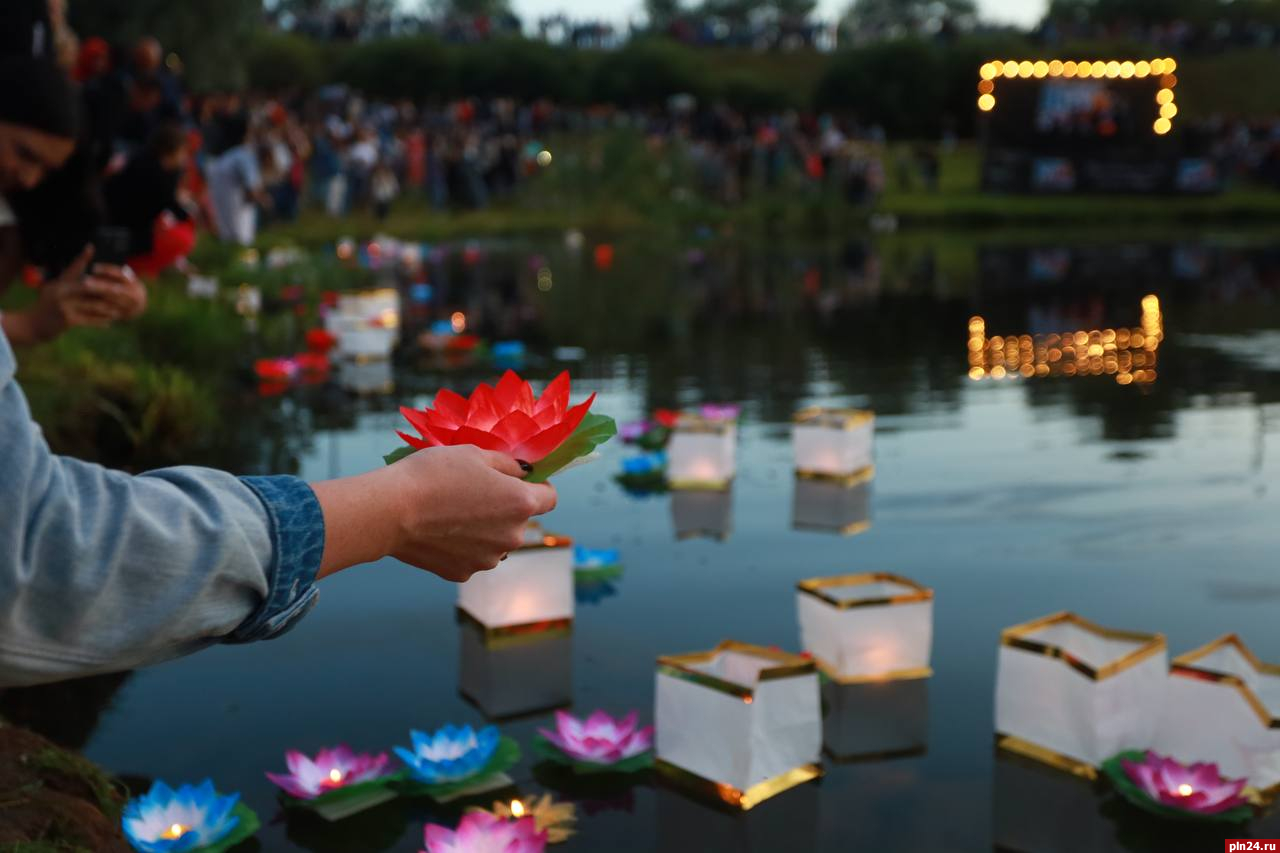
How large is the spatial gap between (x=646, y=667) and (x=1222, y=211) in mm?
31854

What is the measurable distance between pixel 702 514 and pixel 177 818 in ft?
11.0

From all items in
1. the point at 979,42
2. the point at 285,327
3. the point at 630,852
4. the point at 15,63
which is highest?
the point at 979,42

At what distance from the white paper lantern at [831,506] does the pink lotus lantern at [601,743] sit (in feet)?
7.78

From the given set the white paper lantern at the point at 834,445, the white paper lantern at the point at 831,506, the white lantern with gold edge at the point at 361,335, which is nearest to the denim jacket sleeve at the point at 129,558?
the white paper lantern at the point at 831,506

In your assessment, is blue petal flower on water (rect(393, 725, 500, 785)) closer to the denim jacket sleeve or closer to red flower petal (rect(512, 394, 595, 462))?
red flower petal (rect(512, 394, 595, 462))

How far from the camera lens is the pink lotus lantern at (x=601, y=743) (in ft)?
10.8

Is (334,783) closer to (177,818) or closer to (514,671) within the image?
(177,818)

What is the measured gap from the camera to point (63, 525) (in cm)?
141

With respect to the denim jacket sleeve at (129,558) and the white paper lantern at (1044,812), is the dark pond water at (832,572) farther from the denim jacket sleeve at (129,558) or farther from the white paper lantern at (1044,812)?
the denim jacket sleeve at (129,558)

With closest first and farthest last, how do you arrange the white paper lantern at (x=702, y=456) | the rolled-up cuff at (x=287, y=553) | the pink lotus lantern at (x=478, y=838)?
the rolled-up cuff at (x=287, y=553) < the pink lotus lantern at (x=478, y=838) < the white paper lantern at (x=702, y=456)

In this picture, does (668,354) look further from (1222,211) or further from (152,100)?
(1222,211)

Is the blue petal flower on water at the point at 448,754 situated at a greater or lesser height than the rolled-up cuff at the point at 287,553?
lesser

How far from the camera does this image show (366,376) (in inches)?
372

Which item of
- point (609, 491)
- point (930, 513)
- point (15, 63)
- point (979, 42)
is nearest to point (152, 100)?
point (609, 491)
